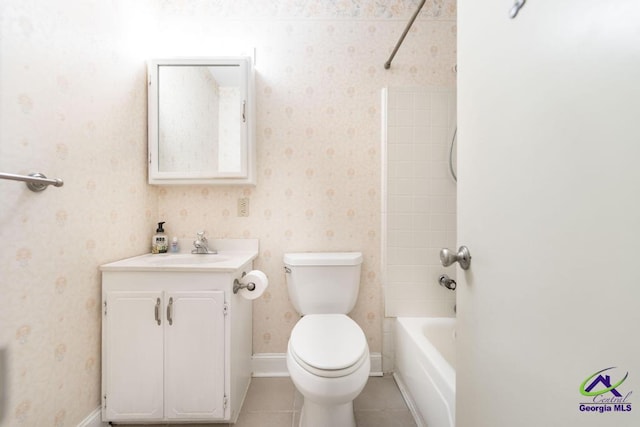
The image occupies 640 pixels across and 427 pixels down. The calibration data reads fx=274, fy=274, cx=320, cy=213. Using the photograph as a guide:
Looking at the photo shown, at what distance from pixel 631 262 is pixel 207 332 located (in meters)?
1.30

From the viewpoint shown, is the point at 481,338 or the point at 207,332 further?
the point at 207,332

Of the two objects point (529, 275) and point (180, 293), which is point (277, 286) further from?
point (529, 275)

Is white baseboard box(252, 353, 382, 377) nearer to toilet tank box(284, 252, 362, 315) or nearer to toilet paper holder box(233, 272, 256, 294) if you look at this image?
toilet tank box(284, 252, 362, 315)

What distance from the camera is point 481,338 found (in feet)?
2.06

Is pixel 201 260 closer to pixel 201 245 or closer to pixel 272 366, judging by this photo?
pixel 201 245

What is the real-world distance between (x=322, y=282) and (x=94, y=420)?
1155 millimetres

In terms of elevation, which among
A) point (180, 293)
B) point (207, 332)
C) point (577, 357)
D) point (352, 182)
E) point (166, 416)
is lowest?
point (166, 416)

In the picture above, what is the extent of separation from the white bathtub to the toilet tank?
39 centimetres

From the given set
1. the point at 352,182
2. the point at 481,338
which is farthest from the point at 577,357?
the point at 352,182

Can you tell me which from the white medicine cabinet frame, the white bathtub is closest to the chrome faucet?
the white medicine cabinet frame

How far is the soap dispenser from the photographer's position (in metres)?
1.59

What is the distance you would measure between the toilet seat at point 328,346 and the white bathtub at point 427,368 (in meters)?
0.30

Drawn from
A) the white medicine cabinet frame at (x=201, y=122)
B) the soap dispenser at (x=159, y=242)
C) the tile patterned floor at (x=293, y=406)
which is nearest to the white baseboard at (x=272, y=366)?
the tile patterned floor at (x=293, y=406)

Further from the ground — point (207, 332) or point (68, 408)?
point (207, 332)
